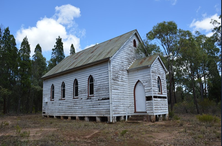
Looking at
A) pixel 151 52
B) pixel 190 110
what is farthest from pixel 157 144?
pixel 190 110

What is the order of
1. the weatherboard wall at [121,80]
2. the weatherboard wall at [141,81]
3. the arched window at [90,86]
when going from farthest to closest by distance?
the arched window at [90,86] → the weatherboard wall at [121,80] → the weatherboard wall at [141,81]

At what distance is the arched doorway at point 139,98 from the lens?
48.4ft

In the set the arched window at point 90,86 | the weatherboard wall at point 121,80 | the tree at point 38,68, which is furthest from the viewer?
the tree at point 38,68

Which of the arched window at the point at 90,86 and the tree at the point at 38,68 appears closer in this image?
the arched window at the point at 90,86

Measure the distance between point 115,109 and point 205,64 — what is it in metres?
25.8

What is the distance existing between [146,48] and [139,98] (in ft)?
18.8

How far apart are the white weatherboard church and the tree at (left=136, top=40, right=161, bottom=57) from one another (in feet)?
1.76

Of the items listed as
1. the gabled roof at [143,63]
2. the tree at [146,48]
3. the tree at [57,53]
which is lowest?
the gabled roof at [143,63]

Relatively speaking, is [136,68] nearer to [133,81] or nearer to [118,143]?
[133,81]

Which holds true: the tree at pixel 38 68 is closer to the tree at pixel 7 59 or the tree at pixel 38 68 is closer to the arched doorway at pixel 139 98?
the tree at pixel 7 59

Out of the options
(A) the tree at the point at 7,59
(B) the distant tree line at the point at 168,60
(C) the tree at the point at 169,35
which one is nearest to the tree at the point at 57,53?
(B) the distant tree line at the point at 168,60

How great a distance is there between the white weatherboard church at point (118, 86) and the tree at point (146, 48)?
54 cm

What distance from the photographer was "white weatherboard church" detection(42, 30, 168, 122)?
47.2 ft

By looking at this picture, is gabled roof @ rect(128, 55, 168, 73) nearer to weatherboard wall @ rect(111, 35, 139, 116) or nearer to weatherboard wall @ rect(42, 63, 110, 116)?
weatherboard wall @ rect(111, 35, 139, 116)
